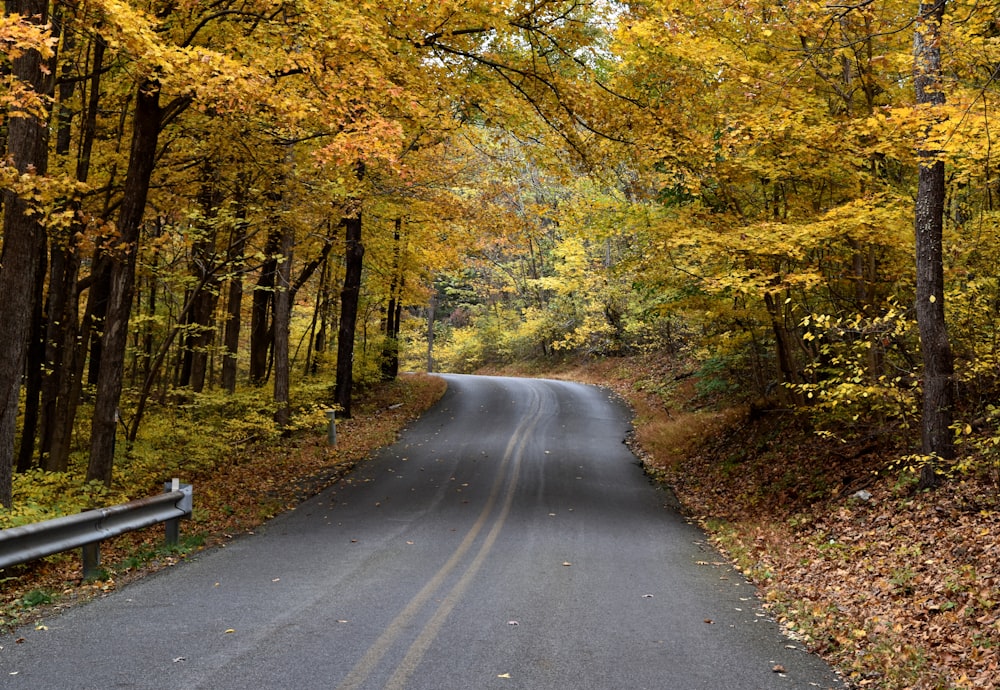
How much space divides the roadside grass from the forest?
24cm

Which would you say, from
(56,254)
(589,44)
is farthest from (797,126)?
(56,254)

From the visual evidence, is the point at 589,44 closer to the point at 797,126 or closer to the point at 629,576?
the point at 797,126

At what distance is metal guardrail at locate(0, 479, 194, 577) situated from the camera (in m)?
6.04

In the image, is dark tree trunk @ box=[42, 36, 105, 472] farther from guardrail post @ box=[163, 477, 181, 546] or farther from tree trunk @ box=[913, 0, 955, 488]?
tree trunk @ box=[913, 0, 955, 488]

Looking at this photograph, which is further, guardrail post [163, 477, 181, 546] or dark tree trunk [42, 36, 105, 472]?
dark tree trunk [42, 36, 105, 472]

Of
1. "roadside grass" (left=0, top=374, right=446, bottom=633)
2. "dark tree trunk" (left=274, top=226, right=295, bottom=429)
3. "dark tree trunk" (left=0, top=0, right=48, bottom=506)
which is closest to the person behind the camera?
"roadside grass" (left=0, top=374, right=446, bottom=633)

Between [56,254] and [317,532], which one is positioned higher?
[56,254]

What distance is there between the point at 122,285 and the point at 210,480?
5.10m

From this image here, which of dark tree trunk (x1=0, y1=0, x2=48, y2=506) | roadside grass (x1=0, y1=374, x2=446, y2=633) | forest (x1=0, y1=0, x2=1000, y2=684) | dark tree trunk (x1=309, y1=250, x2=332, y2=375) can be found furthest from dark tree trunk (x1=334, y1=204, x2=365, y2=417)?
dark tree trunk (x1=0, y1=0, x2=48, y2=506)

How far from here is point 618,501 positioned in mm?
12789

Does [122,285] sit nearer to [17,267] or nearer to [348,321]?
[17,267]

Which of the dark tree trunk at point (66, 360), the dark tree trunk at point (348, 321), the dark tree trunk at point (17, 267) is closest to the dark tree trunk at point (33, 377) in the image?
the dark tree trunk at point (66, 360)

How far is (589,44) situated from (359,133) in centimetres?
459

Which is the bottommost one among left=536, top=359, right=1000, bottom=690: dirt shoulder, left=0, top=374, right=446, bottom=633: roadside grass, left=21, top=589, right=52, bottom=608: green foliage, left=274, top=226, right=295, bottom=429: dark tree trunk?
left=0, top=374, right=446, bottom=633: roadside grass
